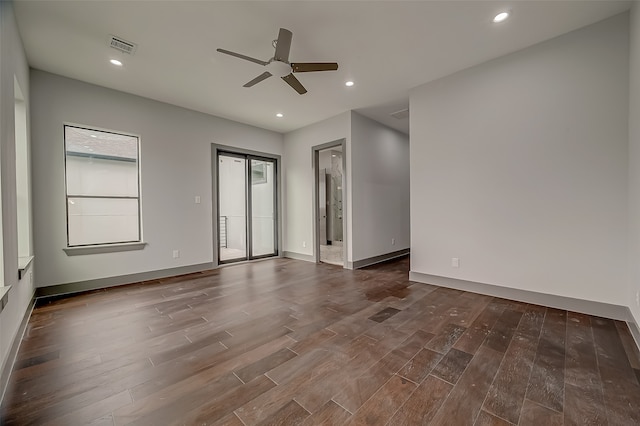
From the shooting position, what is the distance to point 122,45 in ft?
8.94

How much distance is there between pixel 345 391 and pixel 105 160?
178 inches

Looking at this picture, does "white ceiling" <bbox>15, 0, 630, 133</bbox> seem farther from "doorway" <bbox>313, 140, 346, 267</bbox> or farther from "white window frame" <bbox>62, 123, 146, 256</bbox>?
"doorway" <bbox>313, 140, 346, 267</bbox>

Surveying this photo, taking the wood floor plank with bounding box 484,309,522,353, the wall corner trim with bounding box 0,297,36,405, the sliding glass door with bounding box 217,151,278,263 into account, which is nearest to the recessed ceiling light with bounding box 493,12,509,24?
the wood floor plank with bounding box 484,309,522,353

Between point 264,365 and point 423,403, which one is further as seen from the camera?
point 264,365

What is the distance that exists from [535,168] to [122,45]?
475cm

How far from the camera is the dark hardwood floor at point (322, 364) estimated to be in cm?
138

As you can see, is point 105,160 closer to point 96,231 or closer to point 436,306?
point 96,231

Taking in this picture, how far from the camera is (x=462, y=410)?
1378mm

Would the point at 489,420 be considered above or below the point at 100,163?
below

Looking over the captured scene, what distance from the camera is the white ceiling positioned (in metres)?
2.27

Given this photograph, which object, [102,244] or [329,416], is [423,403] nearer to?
[329,416]

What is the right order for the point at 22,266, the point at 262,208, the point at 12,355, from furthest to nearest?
the point at 262,208, the point at 22,266, the point at 12,355

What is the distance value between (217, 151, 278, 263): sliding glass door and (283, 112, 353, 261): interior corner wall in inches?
14.0

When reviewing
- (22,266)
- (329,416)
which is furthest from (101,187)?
(329,416)
